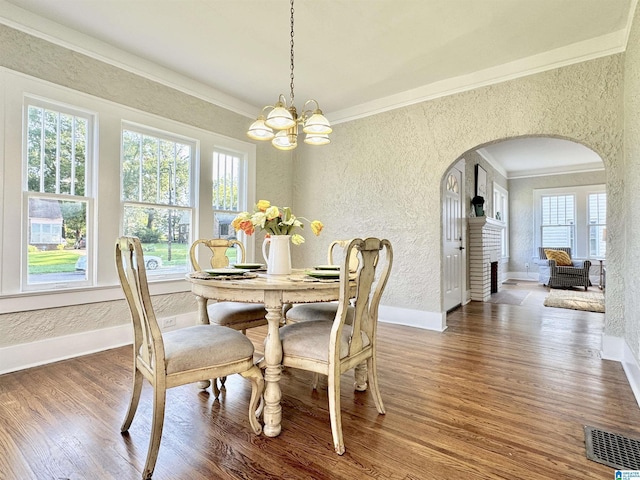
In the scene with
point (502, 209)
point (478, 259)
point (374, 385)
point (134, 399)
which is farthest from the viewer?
point (502, 209)

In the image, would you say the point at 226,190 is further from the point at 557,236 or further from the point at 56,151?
the point at 557,236

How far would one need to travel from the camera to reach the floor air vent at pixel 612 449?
1512 millimetres

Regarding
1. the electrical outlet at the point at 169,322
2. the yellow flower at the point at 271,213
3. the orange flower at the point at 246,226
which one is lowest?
the electrical outlet at the point at 169,322

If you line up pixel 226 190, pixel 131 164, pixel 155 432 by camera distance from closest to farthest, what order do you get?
pixel 155 432 → pixel 131 164 → pixel 226 190

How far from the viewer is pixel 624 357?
2.74 metres

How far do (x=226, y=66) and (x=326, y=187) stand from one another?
2.06 m

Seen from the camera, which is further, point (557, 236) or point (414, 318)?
point (557, 236)

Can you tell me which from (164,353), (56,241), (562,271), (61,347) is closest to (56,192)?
(56,241)

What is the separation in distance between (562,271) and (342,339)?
7.46 m

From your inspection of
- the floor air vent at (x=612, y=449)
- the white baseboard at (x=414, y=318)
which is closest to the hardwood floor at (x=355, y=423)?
the floor air vent at (x=612, y=449)

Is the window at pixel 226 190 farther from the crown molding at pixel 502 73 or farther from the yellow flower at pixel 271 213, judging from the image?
the yellow flower at pixel 271 213

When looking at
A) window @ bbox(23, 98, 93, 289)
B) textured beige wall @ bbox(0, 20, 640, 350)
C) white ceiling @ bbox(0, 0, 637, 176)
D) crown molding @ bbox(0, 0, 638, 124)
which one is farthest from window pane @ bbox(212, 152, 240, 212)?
window @ bbox(23, 98, 93, 289)

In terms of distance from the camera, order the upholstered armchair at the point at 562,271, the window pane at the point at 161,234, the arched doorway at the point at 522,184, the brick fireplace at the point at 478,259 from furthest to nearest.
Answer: the upholstered armchair at the point at 562,271 < the arched doorway at the point at 522,184 < the brick fireplace at the point at 478,259 < the window pane at the point at 161,234

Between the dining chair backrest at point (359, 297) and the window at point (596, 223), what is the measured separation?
903cm
